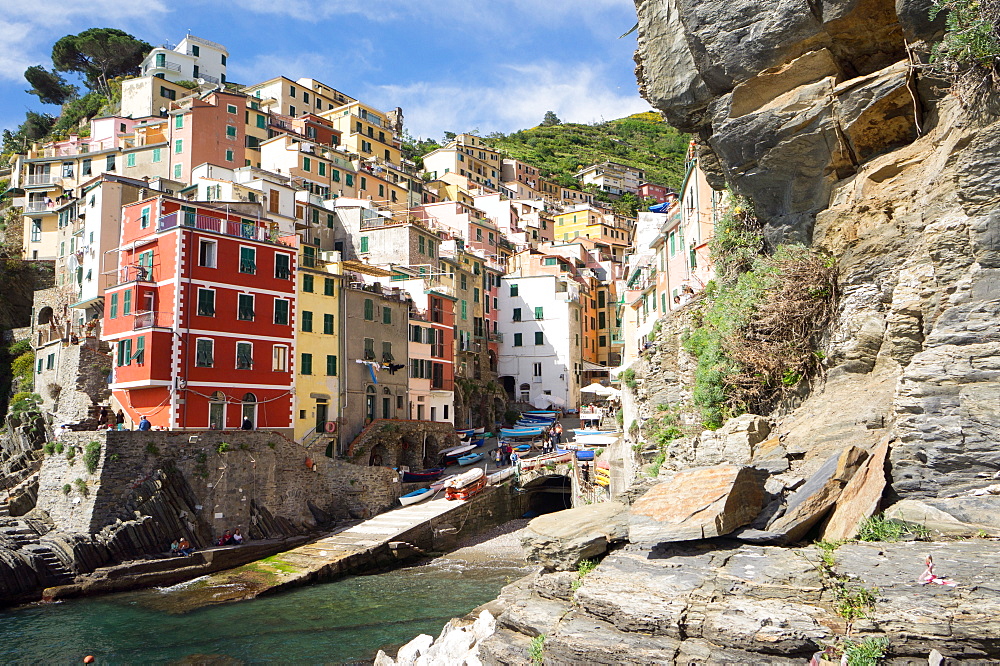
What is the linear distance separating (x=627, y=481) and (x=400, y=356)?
26.2 meters

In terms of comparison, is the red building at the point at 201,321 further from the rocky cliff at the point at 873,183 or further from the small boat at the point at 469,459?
the rocky cliff at the point at 873,183

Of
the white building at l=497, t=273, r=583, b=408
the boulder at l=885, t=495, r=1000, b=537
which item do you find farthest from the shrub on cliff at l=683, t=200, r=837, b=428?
the white building at l=497, t=273, r=583, b=408

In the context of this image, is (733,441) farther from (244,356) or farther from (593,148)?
A: (593,148)

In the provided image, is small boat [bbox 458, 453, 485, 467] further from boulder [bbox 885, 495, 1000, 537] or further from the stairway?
boulder [bbox 885, 495, 1000, 537]

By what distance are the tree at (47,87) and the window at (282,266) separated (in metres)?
77.2

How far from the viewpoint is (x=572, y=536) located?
13914 millimetres

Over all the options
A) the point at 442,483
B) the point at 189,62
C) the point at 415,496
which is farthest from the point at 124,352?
the point at 189,62

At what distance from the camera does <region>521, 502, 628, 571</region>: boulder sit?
13.4 metres

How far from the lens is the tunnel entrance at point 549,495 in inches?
1868

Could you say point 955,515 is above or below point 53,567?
above

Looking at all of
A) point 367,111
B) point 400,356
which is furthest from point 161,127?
point 400,356

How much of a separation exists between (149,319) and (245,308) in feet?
15.3

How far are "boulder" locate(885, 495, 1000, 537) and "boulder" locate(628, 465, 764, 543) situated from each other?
6.96ft

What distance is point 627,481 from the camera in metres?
26.1
